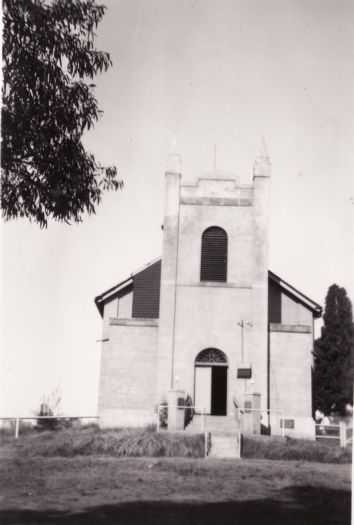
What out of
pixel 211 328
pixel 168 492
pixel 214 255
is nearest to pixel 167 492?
pixel 168 492

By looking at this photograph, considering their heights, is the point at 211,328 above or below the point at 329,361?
above

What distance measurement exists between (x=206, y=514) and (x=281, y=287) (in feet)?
65.8

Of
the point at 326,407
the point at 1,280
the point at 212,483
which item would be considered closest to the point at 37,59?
the point at 1,280

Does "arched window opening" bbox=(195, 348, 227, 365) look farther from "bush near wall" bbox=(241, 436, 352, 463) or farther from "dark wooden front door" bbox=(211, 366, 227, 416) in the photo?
"bush near wall" bbox=(241, 436, 352, 463)

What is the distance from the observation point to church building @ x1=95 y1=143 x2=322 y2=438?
25.7m

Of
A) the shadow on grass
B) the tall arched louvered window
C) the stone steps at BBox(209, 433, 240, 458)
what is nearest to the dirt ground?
the shadow on grass

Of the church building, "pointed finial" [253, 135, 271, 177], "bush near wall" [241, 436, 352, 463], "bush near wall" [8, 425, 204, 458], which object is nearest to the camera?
"bush near wall" [8, 425, 204, 458]

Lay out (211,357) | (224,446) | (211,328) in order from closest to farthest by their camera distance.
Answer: (224,446) → (211,328) → (211,357)

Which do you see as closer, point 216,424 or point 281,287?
point 216,424

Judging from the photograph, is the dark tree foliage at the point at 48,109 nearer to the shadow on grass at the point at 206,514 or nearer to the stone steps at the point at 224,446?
the shadow on grass at the point at 206,514

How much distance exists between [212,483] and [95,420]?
1557 cm

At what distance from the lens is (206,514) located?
949cm

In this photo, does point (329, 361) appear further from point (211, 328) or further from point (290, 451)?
point (290, 451)

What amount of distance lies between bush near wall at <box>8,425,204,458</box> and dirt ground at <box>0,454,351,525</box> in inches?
56.4
